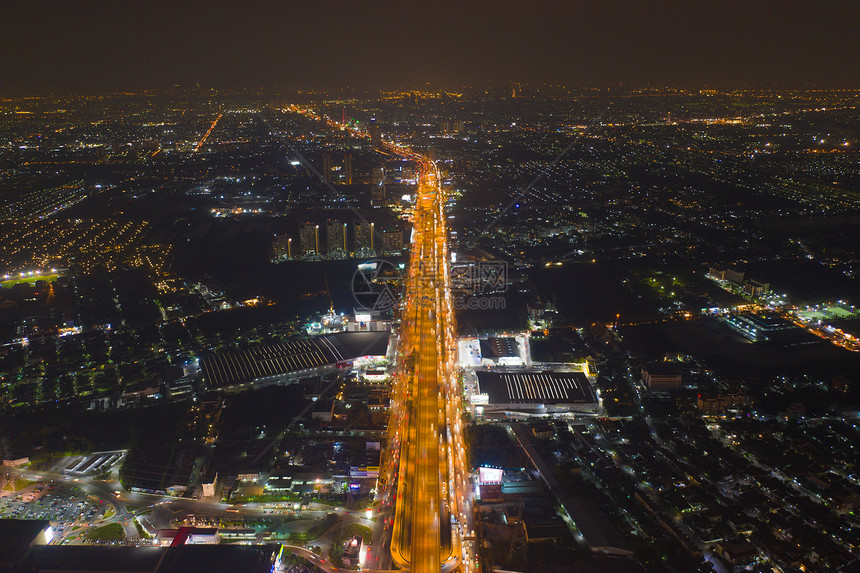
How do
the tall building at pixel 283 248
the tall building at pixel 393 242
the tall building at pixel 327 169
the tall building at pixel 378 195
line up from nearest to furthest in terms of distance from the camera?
the tall building at pixel 393 242 < the tall building at pixel 283 248 < the tall building at pixel 378 195 < the tall building at pixel 327 169

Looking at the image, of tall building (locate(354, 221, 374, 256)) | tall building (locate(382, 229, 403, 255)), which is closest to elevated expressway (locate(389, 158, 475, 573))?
tall building (locate(382, 229, 403, 255))

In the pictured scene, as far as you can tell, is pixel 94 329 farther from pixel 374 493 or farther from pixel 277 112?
pixel 277 112

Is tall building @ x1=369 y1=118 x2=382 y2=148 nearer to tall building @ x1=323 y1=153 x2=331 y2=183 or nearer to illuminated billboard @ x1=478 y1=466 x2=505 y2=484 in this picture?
tall building @ x1=323 y1=153 x2=331 y2=183

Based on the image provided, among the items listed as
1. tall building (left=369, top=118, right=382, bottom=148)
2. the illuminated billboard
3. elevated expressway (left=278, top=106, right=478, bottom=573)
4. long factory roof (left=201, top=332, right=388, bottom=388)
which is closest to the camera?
elevated expressway (left=278, top=106, right=478, bottom=573)

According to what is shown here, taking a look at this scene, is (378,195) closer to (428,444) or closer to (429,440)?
(429,440)

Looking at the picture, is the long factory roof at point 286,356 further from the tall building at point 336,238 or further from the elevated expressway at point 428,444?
the tall building at point 336,238

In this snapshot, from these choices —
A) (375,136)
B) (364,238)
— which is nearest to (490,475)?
(364,238)

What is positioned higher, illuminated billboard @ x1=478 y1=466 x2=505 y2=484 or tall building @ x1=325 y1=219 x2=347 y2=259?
tall building @ x1=325 y1=219 x2=347 y2=259

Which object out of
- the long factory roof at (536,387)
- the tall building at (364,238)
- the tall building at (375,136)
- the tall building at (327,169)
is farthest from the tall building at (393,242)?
the tall building at (375,136)

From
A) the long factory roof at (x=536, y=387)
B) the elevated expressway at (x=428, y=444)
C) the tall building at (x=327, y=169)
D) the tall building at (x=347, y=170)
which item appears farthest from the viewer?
the tall building at (x=327, y=169)
